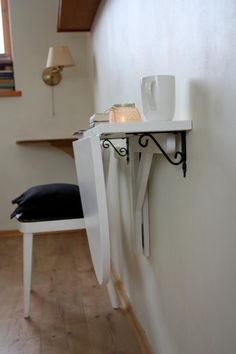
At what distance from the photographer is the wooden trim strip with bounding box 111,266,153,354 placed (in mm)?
1728

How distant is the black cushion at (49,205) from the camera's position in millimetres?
2096

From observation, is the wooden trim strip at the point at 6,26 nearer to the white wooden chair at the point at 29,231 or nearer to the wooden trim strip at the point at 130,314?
the white wooden chair at the point at 29,231

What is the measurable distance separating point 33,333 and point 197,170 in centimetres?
132

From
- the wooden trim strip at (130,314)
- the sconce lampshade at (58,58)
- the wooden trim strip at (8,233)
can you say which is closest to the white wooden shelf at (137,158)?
the wooden trim strip at (130,314)

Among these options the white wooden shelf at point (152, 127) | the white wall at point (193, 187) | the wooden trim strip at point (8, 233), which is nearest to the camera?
the white wall at point (193, 187)

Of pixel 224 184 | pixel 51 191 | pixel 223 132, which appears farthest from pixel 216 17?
pixel 51 191

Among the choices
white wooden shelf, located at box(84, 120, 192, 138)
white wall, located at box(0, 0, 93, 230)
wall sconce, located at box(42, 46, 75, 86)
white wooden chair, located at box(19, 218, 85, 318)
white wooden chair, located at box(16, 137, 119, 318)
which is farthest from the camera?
white wall, located at box(0, 0, 93, 230)

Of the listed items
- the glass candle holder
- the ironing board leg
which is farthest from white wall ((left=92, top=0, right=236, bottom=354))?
the ironing board leg

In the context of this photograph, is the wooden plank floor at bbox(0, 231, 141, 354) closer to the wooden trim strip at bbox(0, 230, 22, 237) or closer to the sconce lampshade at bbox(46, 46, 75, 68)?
the wooden trim strip at bbox(0, 230, 22, 237)

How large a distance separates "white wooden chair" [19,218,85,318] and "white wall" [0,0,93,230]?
5.30 ft

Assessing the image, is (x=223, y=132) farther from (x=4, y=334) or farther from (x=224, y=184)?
(x=4, y=334)

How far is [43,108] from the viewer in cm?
361

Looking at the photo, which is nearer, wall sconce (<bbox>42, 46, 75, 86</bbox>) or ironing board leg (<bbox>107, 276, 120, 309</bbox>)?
ironing board leg (<bbox>107, 276, 120, 309</bbox>)

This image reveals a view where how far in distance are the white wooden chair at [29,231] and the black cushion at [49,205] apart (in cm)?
2
